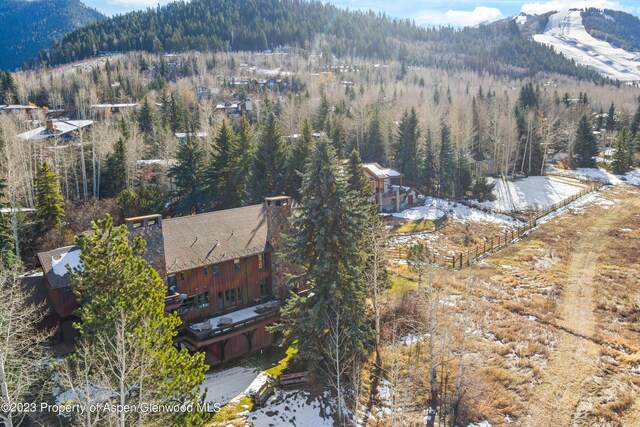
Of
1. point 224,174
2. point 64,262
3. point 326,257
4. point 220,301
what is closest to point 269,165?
point 224,174

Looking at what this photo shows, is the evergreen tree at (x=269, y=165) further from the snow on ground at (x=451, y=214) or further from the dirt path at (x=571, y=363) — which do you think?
the dirt path at (x=571, y=363)

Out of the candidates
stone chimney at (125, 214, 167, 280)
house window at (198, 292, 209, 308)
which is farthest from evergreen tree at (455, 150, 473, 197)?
stone chimney at (125, 214, 167, 280)

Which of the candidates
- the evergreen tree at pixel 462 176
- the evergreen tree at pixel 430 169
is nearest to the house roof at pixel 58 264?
the evergreen tree at pixel 430 169

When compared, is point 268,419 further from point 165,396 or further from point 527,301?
point 527,301

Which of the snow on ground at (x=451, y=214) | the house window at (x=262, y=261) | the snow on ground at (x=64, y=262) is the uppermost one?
the snow on ground at (x=64, y=262)

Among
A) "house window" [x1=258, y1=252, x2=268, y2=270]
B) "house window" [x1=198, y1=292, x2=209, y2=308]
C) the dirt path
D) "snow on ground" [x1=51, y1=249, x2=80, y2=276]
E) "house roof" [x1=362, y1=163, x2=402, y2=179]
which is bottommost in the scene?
the dirt path

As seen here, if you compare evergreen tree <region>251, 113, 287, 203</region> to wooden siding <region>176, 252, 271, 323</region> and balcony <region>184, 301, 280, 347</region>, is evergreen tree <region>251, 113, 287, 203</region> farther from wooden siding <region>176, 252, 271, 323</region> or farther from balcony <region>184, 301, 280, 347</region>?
balcony <region>184, 301, 280, 347</region>
